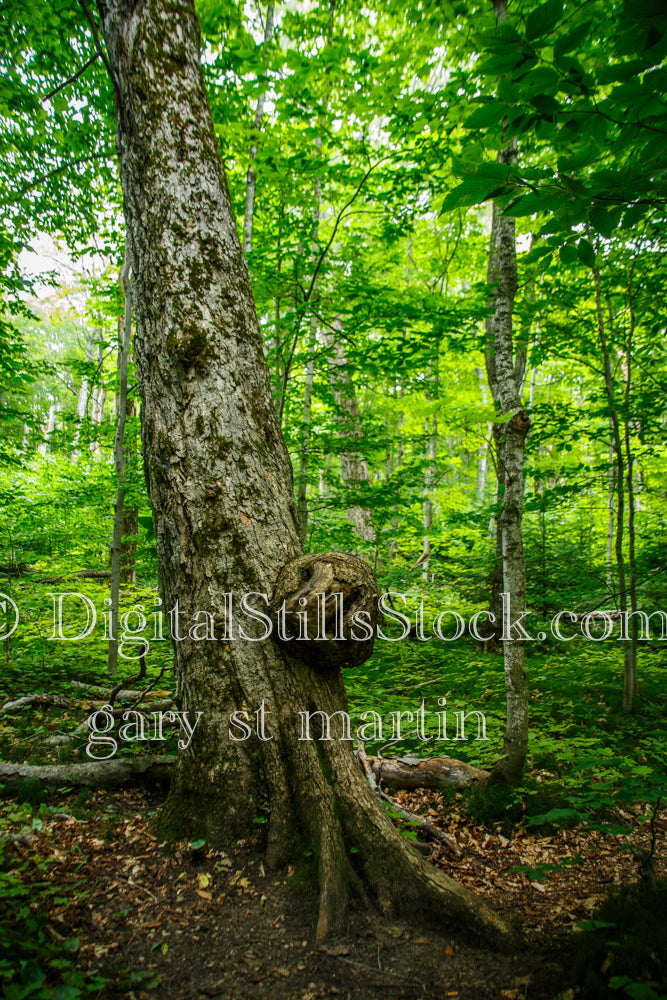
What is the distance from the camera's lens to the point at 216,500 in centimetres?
259

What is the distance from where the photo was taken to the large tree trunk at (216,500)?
7.77 ft

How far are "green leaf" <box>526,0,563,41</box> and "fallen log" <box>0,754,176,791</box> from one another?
383 cm

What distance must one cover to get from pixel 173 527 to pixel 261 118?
21.3ft

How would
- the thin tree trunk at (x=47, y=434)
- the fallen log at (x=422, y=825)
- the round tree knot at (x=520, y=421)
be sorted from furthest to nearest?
the thin tree trunk at (x=47, y=434), the round tree knot at (x=520, y=421), the fallen log at (x=422, y=825)

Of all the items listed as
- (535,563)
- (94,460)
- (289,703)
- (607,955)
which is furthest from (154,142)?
(94,460)

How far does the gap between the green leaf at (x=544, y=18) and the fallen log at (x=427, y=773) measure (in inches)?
165

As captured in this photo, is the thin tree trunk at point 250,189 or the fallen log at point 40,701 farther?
the thin tree trunk at point 250,189

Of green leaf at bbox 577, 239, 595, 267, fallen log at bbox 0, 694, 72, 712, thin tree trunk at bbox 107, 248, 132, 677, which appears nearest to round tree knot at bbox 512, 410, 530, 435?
green leaf at bbox 577, 239, 595, 267

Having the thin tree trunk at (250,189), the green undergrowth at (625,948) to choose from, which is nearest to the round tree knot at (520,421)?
the green undergrowth at (625,948)

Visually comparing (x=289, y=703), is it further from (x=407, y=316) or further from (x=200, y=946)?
(x=407, y=316)

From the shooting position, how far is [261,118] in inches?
252

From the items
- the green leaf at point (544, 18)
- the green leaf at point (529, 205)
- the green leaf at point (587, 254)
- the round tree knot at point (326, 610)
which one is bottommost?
the round tree knot at point (326, 610)

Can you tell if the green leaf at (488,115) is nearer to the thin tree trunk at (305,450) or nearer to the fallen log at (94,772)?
the fallen log at (94,772)

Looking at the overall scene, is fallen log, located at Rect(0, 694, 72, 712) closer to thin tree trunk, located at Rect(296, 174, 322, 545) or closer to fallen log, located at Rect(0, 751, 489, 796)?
fallen log, located at Rect(0, 751, 489, 796)
